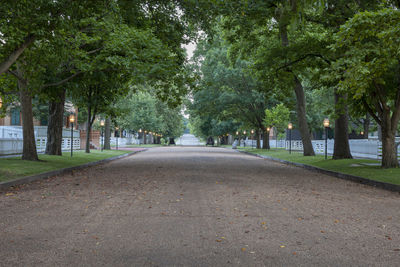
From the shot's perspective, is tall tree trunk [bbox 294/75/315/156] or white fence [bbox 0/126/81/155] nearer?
white fence [bbox 0/126/81/155]

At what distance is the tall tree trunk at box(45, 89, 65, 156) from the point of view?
2155 centimetres

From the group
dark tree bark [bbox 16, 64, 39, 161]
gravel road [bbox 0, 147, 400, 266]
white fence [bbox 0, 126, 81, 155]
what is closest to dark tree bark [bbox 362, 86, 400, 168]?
gravel road [bbox 0, 147, 400, 266]

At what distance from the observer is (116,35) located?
49.2ft

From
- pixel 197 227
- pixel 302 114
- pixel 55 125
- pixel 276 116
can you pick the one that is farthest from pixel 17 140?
pixel 276 116

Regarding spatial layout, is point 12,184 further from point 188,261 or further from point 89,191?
point 188,261

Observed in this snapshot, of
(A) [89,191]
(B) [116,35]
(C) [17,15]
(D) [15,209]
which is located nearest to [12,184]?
(A) [89,191]

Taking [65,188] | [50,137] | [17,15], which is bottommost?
[65,188]

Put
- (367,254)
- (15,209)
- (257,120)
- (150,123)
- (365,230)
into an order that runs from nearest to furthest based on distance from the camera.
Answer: (367,254), (365,230), (15,209), (257,120), (150,123)

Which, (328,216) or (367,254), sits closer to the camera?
(367,254)

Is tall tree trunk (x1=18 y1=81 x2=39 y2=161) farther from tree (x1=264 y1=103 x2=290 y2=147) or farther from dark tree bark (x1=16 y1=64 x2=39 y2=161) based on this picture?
tree (x1=264 y1=103 x2=290 y2=147)

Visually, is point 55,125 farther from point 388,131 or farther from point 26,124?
point 388,131

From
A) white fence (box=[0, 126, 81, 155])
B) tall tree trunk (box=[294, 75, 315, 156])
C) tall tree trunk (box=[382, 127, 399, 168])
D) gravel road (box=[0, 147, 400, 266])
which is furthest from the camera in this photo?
tall tree trunk (box=[294, 75, 315, 156])

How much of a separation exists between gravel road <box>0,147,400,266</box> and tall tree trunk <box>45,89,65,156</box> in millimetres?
12474

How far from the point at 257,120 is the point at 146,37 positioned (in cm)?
2976
